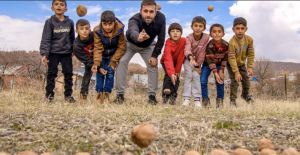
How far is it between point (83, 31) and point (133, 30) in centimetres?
96

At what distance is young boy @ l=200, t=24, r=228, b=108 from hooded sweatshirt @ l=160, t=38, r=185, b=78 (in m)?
0.47

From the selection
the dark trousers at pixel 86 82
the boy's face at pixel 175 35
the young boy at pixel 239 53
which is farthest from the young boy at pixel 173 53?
the dark trousers at pixel 86 82

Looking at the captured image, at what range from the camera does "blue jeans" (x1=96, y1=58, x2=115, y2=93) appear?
16.1 feet

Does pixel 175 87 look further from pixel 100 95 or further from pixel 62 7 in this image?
pixel 62 7

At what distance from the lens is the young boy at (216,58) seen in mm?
4861

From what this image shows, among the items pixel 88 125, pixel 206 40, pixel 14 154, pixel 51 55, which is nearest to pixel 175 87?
pixel 206 40

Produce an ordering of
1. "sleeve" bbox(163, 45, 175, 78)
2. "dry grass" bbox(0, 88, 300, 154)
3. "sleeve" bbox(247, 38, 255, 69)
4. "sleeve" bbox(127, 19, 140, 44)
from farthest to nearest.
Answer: "sleeve" bbox(247, 38, 255, 69) < "sleeve" bbox(163, 45, 175, 78) < "sleeve" bbox(127, 19, 140, 44) < "dry grass" bbox(0, 88, 300, 154)

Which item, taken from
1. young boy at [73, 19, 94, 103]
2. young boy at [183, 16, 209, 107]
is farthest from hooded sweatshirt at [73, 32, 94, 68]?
young boy at [183, 16, 209, 107]

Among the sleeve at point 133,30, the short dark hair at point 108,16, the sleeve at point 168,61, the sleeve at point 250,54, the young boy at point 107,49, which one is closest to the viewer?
the sleeve at point 133,30

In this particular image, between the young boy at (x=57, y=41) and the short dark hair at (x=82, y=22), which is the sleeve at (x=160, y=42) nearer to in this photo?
the short dark hair at (x=82, y=22)

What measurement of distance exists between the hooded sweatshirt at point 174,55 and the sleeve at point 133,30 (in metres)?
0.69

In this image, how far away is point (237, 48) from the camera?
5.08 m

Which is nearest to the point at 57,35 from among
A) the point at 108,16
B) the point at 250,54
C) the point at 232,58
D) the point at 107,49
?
the point at 107,49

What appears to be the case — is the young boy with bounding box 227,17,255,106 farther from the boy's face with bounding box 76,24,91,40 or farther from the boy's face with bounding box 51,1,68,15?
the boy's face with bounding box 51,1,68,15
